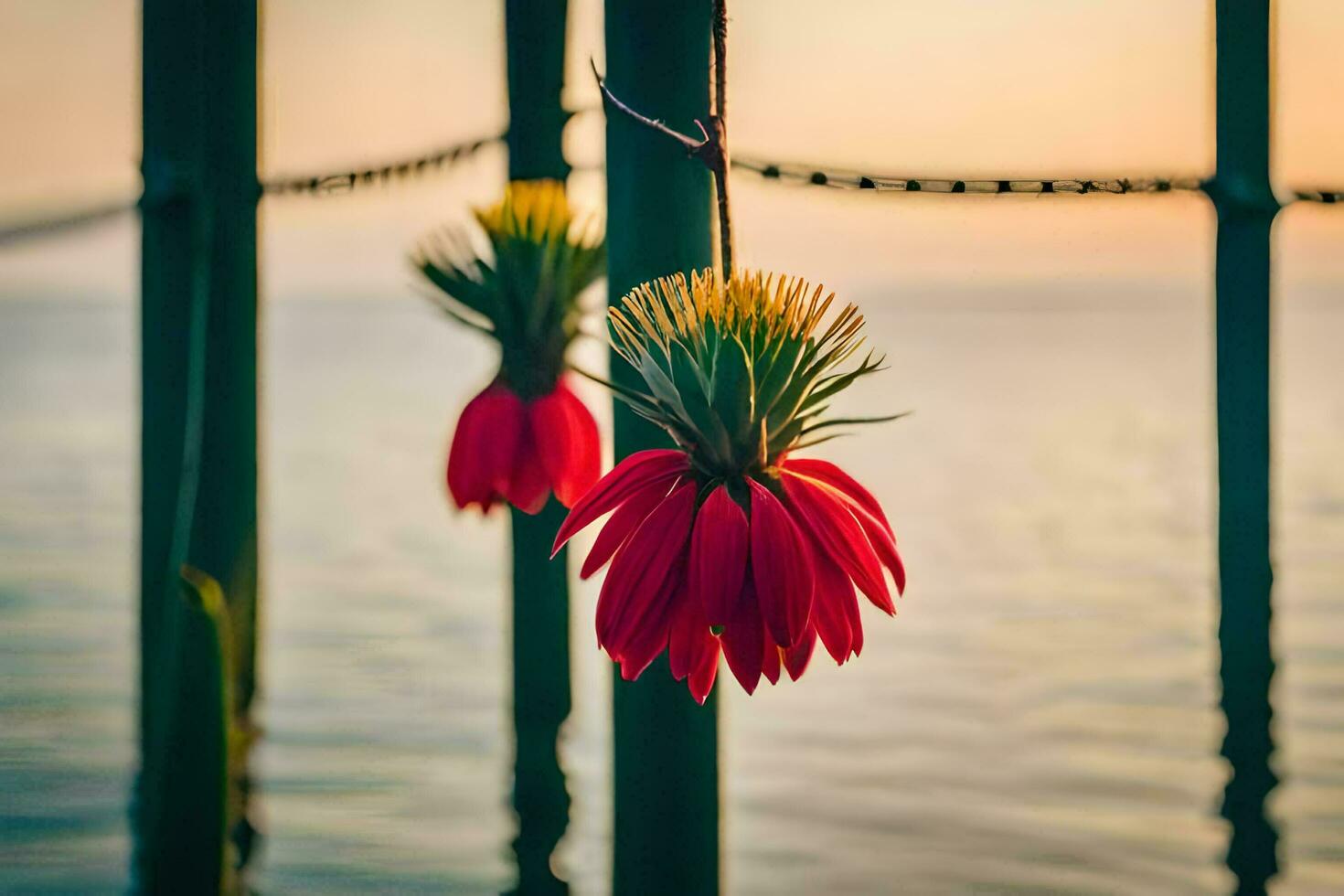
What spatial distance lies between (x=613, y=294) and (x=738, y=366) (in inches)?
20.1

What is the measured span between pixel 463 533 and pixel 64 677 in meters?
2.80

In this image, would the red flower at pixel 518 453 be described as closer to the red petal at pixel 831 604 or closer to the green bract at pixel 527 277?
the green bract at pixel 527 277

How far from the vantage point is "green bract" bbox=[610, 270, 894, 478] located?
4.61ft

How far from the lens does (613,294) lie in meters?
1.88

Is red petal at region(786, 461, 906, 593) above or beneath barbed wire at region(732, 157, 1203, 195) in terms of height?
beneath

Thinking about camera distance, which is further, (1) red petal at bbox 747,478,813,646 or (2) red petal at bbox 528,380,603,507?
(2) red petal at bbox 528,380,603,507

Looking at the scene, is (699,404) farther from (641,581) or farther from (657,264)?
(657,264)

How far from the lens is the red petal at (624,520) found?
1.42m

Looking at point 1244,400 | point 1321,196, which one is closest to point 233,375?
point 1244,400

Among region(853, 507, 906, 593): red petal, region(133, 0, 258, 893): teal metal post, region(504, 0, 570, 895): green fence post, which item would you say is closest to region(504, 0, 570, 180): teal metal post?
region(504, 0, 570, 895): green fence post

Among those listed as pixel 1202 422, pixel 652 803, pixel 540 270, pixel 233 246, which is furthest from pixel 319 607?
pixel 1202 422

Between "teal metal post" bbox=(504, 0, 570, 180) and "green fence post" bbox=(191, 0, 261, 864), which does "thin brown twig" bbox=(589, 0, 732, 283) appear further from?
"green fence post" bbox=(191, 0, 261, 864)

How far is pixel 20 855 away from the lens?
12.2 ft

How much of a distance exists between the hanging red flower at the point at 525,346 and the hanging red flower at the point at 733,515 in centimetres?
75
